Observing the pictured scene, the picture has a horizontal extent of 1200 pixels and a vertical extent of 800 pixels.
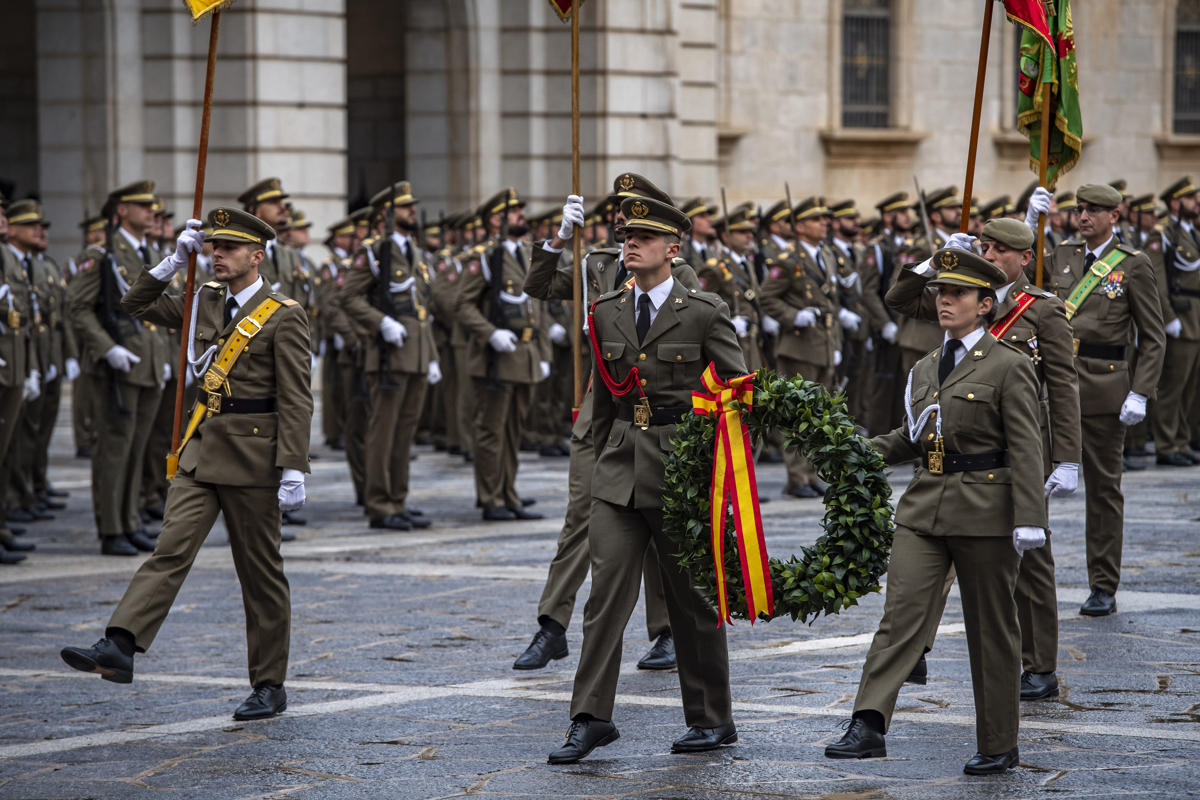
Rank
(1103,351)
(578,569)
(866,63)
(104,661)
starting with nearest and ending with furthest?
(104,661) → (578,569) → (1103,351) → (866,63)

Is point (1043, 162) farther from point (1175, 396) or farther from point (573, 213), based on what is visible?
point (1175, 396)

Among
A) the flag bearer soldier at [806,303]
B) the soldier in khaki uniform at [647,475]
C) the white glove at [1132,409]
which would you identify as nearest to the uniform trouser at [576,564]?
the soldier in khaki uniform at [647,475]

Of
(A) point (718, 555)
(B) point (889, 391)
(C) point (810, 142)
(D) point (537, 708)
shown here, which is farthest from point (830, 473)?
(C) point (810, 142)

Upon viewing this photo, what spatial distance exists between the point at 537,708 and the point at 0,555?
5027mm

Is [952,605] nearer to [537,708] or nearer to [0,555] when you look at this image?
[537,708]

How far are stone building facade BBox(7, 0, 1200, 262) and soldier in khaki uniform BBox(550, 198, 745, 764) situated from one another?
1404cm

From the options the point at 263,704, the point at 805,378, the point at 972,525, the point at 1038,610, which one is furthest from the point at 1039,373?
the point at 805,378

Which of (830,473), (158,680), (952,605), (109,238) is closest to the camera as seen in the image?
(830,473)

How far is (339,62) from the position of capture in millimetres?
20406

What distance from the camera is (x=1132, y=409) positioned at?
8.60 metres

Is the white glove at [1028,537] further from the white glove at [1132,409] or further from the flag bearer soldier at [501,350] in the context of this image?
the flag bearer soldier at [501,350]

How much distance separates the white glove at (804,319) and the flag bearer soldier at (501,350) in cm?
207

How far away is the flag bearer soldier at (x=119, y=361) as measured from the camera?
1107cm

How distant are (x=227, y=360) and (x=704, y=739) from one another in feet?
7.94
